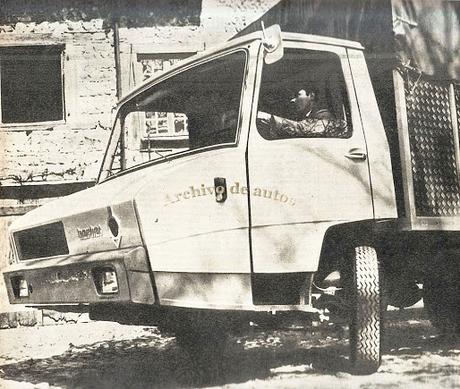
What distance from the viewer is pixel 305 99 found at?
2.86 metres

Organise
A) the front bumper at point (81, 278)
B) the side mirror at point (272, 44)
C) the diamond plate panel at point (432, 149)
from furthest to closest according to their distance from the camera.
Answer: the diamond plate panel at point (432, 149)
the side mirror at point (272, 44)
the front bumper at point (81, 278)

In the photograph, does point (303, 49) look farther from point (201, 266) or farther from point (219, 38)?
point (201, 266)

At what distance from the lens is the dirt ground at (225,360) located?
8.94ft

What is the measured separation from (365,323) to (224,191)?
2.88 ft

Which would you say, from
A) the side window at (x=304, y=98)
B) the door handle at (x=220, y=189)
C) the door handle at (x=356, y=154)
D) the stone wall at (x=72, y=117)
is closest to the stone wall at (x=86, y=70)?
the stone wall at (x=72, y=117)

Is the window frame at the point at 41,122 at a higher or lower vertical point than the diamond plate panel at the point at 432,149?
higher

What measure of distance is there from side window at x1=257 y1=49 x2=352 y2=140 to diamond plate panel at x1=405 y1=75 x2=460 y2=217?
1.23 feet

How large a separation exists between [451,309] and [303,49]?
1706mm

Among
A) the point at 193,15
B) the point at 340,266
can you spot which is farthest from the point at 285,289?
A: the point at 193,15

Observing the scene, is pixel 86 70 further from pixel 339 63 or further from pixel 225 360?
pixel 225 360

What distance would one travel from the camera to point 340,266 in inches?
112

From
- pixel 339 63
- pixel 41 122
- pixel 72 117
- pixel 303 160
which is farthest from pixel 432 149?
pixel 41 122

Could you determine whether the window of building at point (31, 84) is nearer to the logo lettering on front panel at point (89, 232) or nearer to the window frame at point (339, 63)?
the logo lettering on front panel at point (89, 232)

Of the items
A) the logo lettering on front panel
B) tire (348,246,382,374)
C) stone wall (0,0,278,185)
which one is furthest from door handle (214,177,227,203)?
stone wall (0,0,278,185)
